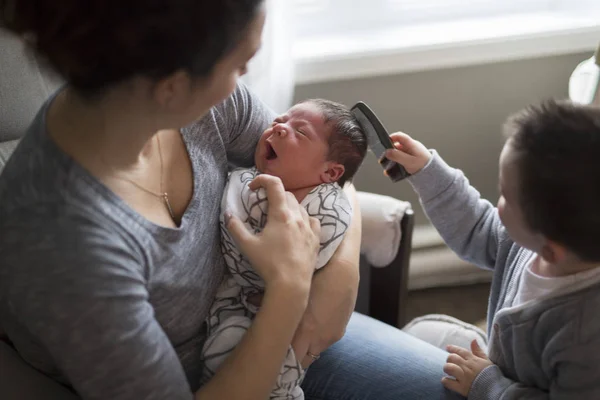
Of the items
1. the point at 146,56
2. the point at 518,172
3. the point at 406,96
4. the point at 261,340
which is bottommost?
the point at 261,340

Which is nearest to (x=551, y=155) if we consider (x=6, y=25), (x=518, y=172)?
(x=518, y=172)

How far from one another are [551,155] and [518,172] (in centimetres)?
6

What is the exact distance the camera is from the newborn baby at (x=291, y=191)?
39.6 inches

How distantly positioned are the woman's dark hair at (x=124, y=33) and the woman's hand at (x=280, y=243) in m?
0.31

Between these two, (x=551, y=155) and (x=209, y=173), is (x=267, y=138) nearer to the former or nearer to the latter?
(x=209, y=173)

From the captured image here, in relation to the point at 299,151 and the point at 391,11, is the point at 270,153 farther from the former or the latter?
the point at 391,11

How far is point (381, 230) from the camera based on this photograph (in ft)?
4.43

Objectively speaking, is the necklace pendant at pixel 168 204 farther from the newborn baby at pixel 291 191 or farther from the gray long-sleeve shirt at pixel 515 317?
the gray long-sleeve shirt at pixel 515 317

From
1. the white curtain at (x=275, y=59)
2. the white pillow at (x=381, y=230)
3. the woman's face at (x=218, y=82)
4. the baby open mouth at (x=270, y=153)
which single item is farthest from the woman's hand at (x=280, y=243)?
the white curtain at (x=275, y=59)

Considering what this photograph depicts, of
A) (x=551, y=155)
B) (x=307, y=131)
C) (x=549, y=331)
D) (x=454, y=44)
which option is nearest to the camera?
(x=551, y=155)

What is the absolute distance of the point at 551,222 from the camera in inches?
34.6

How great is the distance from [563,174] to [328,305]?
0.42m

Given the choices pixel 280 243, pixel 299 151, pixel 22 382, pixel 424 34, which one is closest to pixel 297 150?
pixel 299 151

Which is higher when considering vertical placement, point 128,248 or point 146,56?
point 146,56
